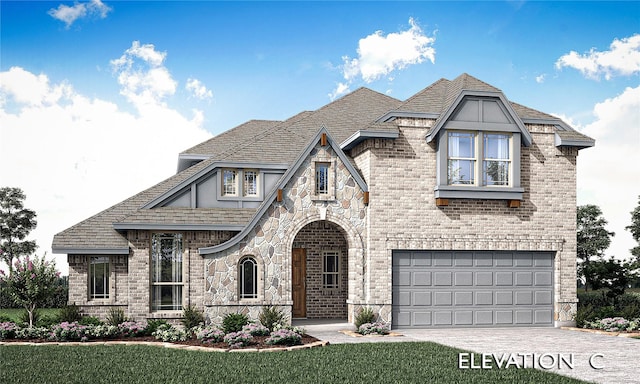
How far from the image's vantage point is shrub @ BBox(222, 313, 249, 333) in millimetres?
19641

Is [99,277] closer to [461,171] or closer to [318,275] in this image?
[318,275]

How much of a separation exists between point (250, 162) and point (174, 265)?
411 cm

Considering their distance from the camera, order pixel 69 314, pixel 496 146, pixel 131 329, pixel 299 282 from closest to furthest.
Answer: pixel 131 329
pixel 69 314
pixel 496 146
pixel 299 282

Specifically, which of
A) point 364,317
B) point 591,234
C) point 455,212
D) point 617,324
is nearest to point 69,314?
point 364,317

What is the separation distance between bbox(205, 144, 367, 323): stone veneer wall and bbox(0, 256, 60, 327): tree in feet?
14.9

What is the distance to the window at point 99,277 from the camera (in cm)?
2261

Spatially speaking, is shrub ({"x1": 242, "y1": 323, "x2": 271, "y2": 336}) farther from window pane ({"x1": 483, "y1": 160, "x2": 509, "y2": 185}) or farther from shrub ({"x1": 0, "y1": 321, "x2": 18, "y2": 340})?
window pane ({"x1": 483, "y1": 160, "x2": 509, "y2": 185})

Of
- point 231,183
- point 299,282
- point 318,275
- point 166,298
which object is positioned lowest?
point 166,298

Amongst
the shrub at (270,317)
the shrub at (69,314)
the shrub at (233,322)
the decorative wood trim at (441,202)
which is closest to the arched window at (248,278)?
the shrub at (270,317)

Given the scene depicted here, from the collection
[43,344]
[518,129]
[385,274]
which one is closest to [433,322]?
[385,274]

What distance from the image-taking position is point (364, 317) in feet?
72.1

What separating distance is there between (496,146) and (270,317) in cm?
904

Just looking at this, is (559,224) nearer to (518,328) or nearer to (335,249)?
(518,328)

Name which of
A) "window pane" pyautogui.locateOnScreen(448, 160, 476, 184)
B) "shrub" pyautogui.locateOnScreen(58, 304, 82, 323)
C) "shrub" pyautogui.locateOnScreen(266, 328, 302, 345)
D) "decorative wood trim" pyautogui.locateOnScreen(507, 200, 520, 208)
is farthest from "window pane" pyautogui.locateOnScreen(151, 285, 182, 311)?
"decorative wood trim" pyautogui.locateOnScreen(507, 200, 520, 208)
